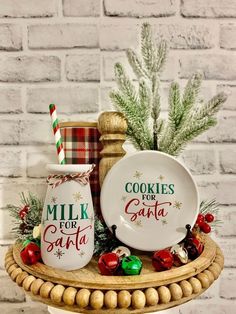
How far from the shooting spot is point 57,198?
592mm

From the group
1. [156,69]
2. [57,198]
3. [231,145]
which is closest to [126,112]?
[156,69]

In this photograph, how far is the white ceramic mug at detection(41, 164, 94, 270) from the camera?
1.92 feet

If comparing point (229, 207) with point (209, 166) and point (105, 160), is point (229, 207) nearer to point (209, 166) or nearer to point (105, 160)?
point (209, 166)

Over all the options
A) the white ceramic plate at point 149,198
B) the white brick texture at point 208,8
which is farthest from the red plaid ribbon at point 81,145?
the white brick texture at point 208,8

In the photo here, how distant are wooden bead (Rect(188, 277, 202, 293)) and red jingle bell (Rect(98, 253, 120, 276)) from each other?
Result: 13 cm

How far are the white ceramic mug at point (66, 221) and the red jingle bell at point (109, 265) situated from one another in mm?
48

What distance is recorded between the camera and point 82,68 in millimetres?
892

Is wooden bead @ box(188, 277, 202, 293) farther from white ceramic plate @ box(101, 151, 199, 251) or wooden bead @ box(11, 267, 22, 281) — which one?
wooden bead @ box(11, 267, 22, 281)

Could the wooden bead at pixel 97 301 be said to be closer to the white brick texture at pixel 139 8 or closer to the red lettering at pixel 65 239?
the red lettering at pixel 65 239

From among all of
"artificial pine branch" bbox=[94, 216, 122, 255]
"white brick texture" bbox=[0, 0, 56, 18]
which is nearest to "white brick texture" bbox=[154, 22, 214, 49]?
"white brick texture" bbox=[0, 0, 56, 18]

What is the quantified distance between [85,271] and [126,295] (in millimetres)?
101

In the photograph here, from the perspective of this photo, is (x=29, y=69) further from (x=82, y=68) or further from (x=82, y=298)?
(x=82, y=298)

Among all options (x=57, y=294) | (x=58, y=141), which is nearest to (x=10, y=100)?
(x=58, y=141)

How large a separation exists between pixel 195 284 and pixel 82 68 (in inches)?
23.5
